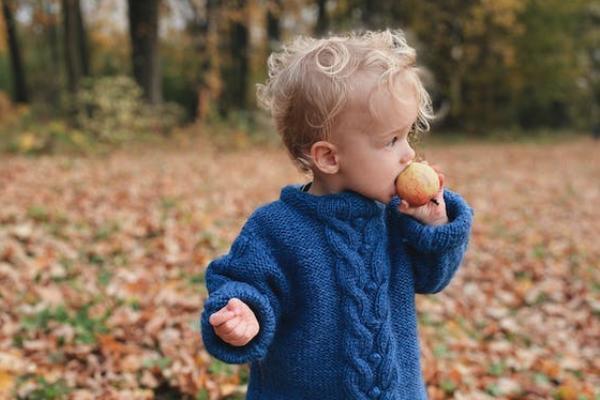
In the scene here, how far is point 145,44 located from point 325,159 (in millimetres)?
12802

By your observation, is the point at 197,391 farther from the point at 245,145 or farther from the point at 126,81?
the point at 245,145

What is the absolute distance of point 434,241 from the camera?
1848mm

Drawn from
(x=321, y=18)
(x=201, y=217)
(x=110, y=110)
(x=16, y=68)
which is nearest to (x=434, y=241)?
(x=201, y=217)

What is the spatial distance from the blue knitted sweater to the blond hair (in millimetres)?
197

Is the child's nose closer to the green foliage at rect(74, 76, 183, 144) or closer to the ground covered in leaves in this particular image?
the ground covered in leaves

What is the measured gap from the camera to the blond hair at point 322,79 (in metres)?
1.77

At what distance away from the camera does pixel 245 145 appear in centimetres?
1533

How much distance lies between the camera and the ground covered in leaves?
3529 millimetres

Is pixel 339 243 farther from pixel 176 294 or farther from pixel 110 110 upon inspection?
pixel 110 110

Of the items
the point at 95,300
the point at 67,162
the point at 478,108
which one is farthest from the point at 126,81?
the point at 478,108

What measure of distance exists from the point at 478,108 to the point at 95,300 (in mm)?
22239

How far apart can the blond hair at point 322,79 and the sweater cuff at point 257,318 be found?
0.42m

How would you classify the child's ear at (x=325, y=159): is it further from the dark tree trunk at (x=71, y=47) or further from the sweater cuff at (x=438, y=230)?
the dark tree trunk at (x=71, y=47)

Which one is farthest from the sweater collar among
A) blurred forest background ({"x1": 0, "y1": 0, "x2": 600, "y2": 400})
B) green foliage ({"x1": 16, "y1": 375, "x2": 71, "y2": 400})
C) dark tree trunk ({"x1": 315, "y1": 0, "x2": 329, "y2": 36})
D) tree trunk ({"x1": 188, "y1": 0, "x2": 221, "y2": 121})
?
dark tree trunk ({"x1": 315, "y1": 0, "x2": 329, "y2": 36})
